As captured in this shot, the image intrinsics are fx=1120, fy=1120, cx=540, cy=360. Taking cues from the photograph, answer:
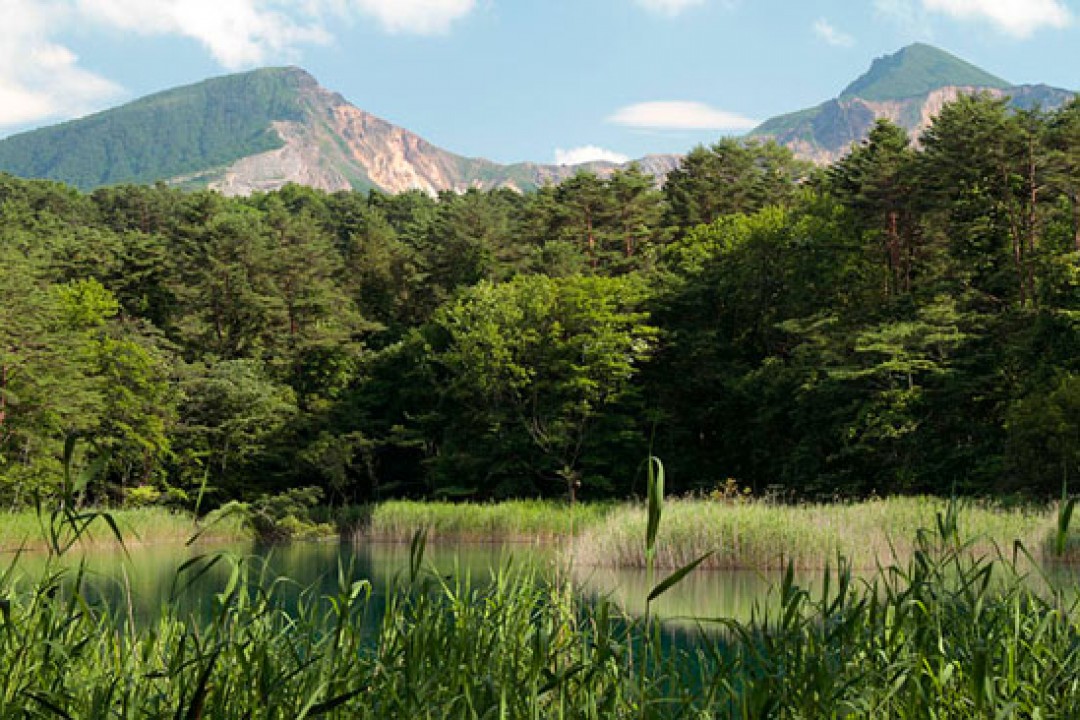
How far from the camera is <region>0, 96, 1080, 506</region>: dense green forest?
24.6 meters

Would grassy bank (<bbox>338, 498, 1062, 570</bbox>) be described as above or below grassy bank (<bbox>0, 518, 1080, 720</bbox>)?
below

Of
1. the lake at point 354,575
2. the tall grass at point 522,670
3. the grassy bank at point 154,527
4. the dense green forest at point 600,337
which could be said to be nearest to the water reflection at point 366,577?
the lake at point 354,575

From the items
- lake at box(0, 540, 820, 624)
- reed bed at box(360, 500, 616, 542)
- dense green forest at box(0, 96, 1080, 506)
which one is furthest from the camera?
dense green forest at box(0, 96, 1080, 506)

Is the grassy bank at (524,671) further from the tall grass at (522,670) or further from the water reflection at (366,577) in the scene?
the water reflection at (366,577)

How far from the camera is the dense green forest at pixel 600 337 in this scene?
24578mm

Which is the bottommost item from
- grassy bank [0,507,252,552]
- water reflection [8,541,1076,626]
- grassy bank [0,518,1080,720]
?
grassy bank [0,507,252,552]

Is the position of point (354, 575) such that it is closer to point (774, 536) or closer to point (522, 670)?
point (522, 670)

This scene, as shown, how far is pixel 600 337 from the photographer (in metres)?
30.3

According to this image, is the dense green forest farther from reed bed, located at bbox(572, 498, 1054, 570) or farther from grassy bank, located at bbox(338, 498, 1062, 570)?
reed bed, located at bbox(572, 498, 1054, 570)

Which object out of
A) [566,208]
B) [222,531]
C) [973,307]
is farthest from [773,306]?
[222,531]

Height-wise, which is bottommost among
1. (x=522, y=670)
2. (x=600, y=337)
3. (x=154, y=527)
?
(x=154, y=527)

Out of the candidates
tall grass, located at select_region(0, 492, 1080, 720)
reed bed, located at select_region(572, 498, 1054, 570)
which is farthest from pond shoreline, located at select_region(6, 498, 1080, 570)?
tall grass, located at select_region(0, 492, 1080, 720)

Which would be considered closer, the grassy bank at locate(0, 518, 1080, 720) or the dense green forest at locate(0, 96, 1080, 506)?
the grassy bank at locate(0, 518, 1080, 720)

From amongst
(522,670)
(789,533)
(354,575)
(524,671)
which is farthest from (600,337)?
(524,671)
